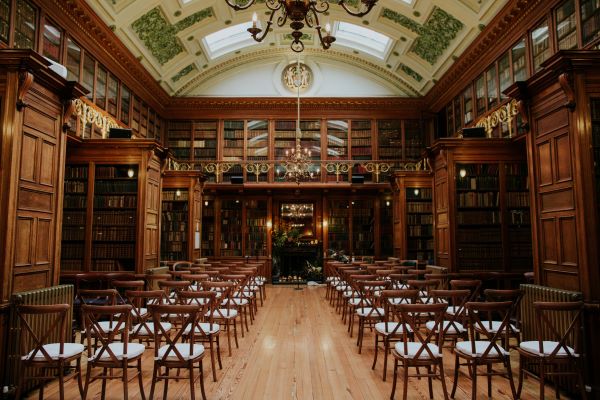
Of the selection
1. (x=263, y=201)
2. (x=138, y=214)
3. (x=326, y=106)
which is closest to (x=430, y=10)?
(x=326, y=106)

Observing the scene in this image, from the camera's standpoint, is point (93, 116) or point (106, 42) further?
point (106, 42)

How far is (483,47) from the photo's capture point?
9.64 m

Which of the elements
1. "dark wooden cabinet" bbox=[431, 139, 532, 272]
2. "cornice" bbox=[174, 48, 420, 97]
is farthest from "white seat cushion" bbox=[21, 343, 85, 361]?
"cornice" bbox=[174, 48, 420, 97]

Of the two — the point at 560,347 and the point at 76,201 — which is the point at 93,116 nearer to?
the point at 76,201

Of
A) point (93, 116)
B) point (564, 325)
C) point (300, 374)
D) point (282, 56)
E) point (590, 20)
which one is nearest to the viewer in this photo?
point (564, 325)

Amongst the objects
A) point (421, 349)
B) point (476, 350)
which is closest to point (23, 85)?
point (421, 349)

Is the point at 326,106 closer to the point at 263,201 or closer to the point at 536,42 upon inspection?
the point at 263,201

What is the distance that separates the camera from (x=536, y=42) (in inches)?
310

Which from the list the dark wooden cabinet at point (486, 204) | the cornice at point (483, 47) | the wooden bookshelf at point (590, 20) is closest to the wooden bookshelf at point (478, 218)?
the dark wooden cabinet at point (486, 204)

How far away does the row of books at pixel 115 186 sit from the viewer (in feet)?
23.5

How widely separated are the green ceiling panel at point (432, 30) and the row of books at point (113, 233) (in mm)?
8364

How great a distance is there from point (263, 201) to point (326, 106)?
12.2ft

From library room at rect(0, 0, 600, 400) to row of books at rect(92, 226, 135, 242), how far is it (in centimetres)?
6

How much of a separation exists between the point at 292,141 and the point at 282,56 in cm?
292
